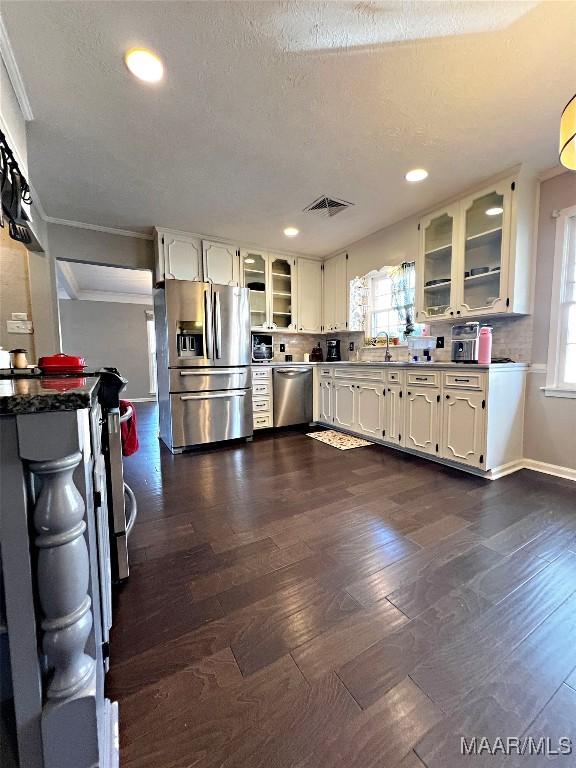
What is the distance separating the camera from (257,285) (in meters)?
4.41

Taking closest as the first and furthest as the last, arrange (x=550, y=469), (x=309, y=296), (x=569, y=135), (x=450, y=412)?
(x=569, y=135), (x=550, y=469), (x=450, y=412), (x=309, y=296)

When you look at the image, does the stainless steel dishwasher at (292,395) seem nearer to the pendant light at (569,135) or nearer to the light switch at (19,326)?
the light switch at (19,326)

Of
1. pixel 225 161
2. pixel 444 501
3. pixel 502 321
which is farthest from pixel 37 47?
pixel 502 321

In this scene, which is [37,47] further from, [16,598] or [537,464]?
[537,464]

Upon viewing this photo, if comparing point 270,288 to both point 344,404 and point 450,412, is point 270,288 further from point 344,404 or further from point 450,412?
point 450,412

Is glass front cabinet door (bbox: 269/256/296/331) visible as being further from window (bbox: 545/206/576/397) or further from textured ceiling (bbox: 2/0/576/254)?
window (bbox: 545/206/576/397)

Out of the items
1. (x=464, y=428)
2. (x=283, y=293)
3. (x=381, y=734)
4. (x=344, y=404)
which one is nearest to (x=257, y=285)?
(x=283, y=293)

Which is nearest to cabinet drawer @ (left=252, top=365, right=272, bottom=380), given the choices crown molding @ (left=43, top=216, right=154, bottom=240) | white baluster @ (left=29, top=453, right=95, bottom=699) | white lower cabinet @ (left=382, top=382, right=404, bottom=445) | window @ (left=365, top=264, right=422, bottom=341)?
window @ (left=365, top=264, right=422, bottom=341)

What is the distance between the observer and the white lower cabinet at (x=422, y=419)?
9.61 feet

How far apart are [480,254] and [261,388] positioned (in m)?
2.74

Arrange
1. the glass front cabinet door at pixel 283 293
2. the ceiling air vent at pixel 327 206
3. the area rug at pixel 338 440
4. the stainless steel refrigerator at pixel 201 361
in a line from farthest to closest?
the glass front cabinet door at pixel 283 293 → the area rug at pixel 338 440 → the stainless steel refrigerator at pixel 201 361 → the ceiling air vent at pixel 327 206

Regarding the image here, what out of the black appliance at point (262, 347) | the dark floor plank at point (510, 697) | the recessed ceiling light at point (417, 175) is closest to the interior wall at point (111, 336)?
the black appliance at point (262, 347)

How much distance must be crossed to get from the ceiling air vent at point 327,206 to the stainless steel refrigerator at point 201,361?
3.83 ft

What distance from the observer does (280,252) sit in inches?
177
